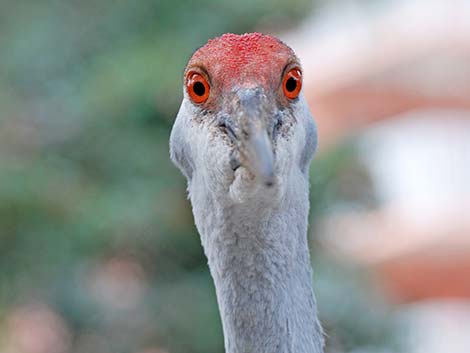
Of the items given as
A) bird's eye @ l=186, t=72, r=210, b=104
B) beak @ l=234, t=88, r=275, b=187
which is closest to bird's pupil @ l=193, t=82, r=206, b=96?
bird's eye @ l=186, t=72, r=210, b=104

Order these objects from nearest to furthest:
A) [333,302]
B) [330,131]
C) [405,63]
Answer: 1. [333,302]
2. [330,131]
3. [405,63]

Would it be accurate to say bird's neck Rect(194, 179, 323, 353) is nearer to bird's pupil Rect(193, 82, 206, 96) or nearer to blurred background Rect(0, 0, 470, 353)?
bird's pupil Rect(193, 82, 206, 96)

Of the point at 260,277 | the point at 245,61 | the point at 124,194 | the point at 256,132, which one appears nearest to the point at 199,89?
the point at 245,61

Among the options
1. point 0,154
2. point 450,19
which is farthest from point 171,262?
point 450,19

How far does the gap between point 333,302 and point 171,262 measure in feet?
4.36

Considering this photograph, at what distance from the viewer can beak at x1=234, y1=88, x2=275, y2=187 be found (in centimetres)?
251

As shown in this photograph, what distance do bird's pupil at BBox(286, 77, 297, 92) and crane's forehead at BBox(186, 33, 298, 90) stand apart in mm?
36

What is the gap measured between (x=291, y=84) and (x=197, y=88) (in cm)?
24

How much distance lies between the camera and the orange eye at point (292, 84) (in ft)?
8.89

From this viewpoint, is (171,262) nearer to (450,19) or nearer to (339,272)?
(339,272)

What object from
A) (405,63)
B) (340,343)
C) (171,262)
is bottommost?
(340,343)

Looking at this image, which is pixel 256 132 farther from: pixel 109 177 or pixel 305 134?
pixel 109 177

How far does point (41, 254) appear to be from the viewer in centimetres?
845

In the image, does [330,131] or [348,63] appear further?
[348,63]
